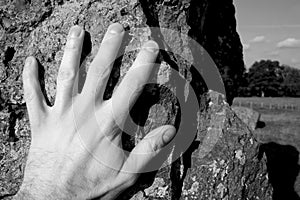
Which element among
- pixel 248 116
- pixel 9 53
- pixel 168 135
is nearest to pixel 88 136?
pixel 168 135

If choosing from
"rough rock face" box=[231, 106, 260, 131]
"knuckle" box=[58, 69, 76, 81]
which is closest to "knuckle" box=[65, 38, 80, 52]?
"knuckle" box=[58, 69, 76, 81]

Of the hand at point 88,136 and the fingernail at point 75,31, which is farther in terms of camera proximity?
the fingernail at point 75,31

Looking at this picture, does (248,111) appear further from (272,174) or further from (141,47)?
(141,47)

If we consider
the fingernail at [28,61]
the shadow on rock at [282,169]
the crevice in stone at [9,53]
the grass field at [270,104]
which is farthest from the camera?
the grass field at [270,104]

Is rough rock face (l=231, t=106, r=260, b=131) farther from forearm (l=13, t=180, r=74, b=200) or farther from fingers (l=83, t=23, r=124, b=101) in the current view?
forearm (l=13, t=180, r=74, b=200)

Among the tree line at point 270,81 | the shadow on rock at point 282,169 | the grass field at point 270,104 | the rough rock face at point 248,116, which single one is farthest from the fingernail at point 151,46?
the tree line at point 270,81

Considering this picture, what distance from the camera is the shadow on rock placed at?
777cm

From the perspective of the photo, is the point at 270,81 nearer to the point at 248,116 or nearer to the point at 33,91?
the point at 248,116

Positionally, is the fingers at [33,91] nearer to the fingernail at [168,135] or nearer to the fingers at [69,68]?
the fingers at [69,68]

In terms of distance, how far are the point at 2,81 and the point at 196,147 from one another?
3.96 ft

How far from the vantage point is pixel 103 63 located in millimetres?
1995

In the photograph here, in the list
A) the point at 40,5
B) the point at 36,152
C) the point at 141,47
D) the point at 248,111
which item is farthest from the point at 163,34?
the point at 248,111

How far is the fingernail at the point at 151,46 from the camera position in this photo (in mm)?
2025

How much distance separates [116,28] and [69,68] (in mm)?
309
